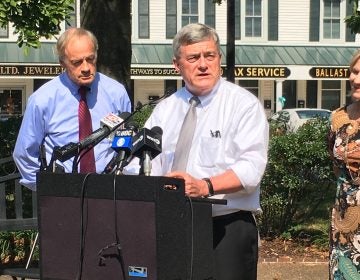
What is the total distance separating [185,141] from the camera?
2.89m

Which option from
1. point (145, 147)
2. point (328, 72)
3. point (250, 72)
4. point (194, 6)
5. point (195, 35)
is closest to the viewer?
point (145, 147)

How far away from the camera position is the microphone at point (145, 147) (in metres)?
2.50

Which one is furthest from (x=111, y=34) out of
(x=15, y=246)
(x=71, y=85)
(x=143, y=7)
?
(x=143, y=7)

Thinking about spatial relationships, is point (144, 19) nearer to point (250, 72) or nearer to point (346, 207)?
point (250, 72)

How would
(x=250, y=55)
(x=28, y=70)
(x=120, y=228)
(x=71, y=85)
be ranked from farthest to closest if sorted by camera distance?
(x=250, y=55) → (x=28, y=70) → (x=71, y=85) → (x=120, y=228)

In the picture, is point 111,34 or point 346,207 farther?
point 111,34

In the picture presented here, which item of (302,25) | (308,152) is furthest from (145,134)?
(302,25)

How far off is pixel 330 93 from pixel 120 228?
29036 mm

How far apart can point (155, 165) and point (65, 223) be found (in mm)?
615

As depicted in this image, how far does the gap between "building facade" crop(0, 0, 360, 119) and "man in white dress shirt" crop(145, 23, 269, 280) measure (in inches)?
971

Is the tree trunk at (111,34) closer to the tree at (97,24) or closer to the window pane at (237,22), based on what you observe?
the tree at (97,24)

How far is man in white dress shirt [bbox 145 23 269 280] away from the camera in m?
2.81

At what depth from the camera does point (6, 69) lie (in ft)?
87.9

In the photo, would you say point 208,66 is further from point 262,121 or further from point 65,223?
point 65,223
